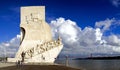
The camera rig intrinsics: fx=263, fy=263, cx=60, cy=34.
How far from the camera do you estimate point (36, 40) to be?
36.6 m

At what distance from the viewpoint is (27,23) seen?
3744cm

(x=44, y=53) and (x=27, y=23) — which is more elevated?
(x=27, y=23)

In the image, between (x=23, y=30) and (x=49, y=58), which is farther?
(x=23, y=30)

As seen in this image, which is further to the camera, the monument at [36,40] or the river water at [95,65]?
the river water at [95,65]

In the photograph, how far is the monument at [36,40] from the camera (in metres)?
35.7

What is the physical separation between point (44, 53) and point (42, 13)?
5770 mm

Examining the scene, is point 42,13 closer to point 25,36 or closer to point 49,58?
point 25,36

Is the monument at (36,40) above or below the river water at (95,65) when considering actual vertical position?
above

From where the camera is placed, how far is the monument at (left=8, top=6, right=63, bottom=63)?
35656 millimetres

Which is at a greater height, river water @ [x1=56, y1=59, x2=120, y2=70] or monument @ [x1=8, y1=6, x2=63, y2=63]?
monument @ [x1=8, y1=6, x2=63, y2=63]

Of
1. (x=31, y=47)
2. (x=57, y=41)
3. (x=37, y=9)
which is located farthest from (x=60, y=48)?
(x=37, y=9)

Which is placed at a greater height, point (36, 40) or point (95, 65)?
point (36, 40)

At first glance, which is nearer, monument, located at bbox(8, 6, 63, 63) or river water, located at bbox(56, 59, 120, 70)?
monument, located at bbox(8, 6, 63, 63)

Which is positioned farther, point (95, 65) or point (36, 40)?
point (95, 65)
